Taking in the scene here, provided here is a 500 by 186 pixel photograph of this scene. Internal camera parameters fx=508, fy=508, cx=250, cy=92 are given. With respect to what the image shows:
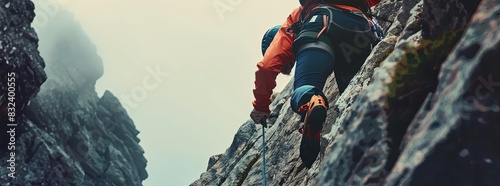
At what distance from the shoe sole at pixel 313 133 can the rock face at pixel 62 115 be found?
26781 millimetres

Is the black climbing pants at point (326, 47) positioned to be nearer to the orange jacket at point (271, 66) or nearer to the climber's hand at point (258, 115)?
the orange jacket at point (271, 66)

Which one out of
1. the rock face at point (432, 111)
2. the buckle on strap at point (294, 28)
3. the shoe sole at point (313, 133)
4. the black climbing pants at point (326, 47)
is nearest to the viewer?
the rock face at point (432, 111)

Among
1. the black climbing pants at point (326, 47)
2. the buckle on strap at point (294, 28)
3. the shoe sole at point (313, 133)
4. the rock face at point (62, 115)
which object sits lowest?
the shoe sole at point (313, 133)

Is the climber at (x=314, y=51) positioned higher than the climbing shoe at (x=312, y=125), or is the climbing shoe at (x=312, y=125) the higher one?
the climber at (x=314, y=51)

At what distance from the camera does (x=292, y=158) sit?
33.7 ft

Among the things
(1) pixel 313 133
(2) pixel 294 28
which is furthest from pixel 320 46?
(1) pixel 313 133

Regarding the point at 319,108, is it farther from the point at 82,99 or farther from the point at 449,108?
the point at 82,99

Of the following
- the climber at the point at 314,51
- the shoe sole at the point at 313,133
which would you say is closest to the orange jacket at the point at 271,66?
the climber at the point at 314,51

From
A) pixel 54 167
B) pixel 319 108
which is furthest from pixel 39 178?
pixel 319 108

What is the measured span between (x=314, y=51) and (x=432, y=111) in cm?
428

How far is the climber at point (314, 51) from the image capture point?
7.08 metres

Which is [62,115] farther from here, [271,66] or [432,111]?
[432,111]

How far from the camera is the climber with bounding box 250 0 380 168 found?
7083mm

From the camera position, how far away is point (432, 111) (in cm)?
339
